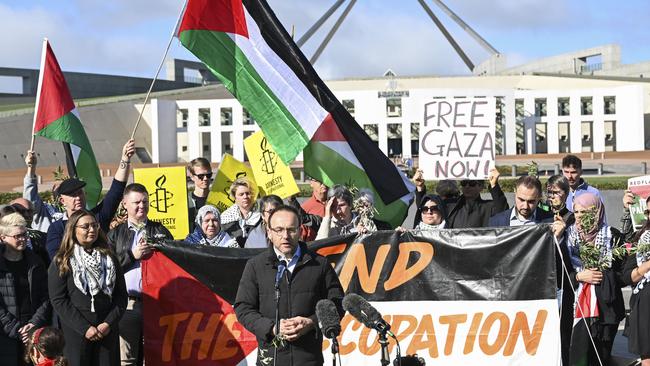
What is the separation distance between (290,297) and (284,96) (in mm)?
3323


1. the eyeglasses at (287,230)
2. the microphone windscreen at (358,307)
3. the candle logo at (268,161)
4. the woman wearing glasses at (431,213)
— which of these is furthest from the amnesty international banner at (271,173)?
the microphone windscreen at (358,307)

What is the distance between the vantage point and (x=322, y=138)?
8.20m

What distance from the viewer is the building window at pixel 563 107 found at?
67.5 meters

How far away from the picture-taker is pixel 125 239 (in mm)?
7199

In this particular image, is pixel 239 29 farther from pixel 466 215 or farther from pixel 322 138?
pixel 466 215

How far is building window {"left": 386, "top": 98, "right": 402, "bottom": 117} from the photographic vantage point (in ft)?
223

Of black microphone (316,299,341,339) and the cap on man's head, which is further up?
the cap on man's head

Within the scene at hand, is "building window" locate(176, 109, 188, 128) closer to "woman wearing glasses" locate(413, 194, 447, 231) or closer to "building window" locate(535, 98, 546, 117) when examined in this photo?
"building window" locate(535, 98, 546, 117)

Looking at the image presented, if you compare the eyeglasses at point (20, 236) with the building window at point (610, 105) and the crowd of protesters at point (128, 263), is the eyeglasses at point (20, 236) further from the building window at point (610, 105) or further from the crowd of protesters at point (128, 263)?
the building window at point (610, 105)

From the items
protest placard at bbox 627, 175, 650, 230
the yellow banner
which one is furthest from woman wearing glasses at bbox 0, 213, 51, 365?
protest placard at bbox 627, 175, 650, 230

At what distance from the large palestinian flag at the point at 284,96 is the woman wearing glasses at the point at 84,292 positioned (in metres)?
2.25

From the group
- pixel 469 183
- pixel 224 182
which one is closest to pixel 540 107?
pixel 224 182

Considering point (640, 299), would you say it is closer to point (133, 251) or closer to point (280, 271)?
point (280, 271)

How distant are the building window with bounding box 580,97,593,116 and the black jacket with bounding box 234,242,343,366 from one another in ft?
212
